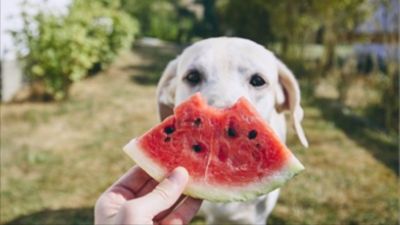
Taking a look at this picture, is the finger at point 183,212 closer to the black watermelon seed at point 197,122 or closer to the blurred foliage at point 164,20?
the black watermelon seed at point 197,122

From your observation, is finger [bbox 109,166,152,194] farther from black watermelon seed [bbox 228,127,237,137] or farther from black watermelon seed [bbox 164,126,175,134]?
black watermelon seed [bbox 228,127,237,137]

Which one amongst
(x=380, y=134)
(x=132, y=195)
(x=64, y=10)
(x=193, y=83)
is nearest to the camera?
(x=132, y=195)

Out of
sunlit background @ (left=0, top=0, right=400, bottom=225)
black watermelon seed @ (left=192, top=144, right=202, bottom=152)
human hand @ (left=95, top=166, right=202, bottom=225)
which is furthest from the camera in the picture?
sunlit background @ (left=0, top=0, right=400, bottom=225)

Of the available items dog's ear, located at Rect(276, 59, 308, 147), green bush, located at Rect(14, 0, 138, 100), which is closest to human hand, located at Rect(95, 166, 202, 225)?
dog's ear, located at Rect(276, 59, 308, 147)

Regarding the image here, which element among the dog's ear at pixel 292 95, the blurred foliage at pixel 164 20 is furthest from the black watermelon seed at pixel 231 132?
the blurred foliage at pixel 164 20

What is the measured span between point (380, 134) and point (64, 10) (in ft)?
23.2

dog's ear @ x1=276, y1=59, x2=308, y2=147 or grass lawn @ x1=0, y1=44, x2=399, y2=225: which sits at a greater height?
dog's ear @ x1=276, y1=59, x2=308, y2=147

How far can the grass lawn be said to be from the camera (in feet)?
18.2

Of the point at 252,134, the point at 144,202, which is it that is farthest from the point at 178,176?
the point at 252,134

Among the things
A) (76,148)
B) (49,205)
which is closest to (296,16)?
(76,148)

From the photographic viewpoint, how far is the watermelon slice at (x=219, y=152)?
240 centimetres

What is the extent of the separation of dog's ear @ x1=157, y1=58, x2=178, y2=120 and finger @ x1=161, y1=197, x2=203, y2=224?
4.67 ft

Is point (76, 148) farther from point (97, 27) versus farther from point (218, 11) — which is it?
point (218, 11)

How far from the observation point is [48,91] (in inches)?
394
